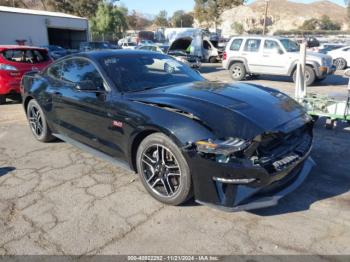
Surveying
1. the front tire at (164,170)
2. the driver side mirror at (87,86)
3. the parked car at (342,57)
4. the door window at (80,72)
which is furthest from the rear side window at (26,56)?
the parked car at (342,57)

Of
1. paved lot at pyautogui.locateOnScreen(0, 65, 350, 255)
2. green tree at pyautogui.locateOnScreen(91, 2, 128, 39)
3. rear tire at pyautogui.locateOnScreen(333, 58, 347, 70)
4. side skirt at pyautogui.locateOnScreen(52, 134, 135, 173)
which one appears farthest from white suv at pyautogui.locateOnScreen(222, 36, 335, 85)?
green tree at pyautogui.locateOnScreen(91, 2, 128, 39)

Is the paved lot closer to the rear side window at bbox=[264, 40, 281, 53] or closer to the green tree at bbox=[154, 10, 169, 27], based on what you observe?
the rear side window at bbox=[264, 40, 281, 53]

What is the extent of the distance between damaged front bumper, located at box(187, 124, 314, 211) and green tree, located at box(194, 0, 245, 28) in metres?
54.1

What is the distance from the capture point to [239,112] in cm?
332

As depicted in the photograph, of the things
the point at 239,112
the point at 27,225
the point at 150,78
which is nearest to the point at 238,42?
the point at 150,78

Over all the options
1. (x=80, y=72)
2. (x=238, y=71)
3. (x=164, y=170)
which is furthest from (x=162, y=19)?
(x=164, y=170)

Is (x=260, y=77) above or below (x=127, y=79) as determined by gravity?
below

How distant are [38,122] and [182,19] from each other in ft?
323

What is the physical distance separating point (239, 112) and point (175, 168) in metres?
0.83

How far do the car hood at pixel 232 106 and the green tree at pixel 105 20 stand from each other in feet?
170

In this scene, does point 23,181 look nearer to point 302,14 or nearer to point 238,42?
point 238,42

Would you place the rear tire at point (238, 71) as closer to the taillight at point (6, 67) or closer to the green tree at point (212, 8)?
the taillight at point (6, 67)

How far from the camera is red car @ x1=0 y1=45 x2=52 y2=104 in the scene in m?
8.71

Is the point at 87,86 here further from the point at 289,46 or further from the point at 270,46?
the point at 289,46
